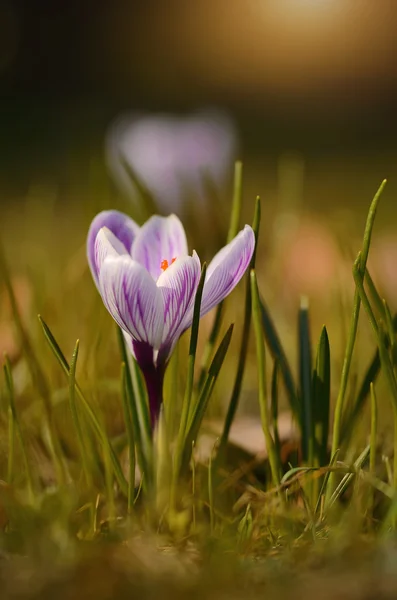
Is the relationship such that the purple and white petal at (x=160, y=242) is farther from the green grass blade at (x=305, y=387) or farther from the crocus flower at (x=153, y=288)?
the green grass blade at (x=305, y=387)

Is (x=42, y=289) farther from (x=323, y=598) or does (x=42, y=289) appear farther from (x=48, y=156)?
(x=48, y=156)

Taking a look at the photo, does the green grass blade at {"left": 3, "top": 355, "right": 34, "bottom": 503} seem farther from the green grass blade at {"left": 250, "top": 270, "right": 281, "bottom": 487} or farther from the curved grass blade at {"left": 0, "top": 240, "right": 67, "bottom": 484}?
the green grass blade at {"left": 250, "top": 270, "right": 281, "bottom": 487}

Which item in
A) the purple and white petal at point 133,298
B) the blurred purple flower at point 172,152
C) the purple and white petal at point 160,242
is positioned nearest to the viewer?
the purple and white petal at point 133,298

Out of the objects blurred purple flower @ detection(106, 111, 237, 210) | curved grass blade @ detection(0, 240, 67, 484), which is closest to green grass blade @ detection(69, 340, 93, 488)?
curved grass blade @ detection(0, 240, 67, 484)

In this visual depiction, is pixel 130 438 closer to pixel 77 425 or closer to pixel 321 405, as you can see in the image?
pixel 77 425

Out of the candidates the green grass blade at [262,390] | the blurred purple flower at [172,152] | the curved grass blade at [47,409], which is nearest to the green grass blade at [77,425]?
the curved grass blade at [47,409]
